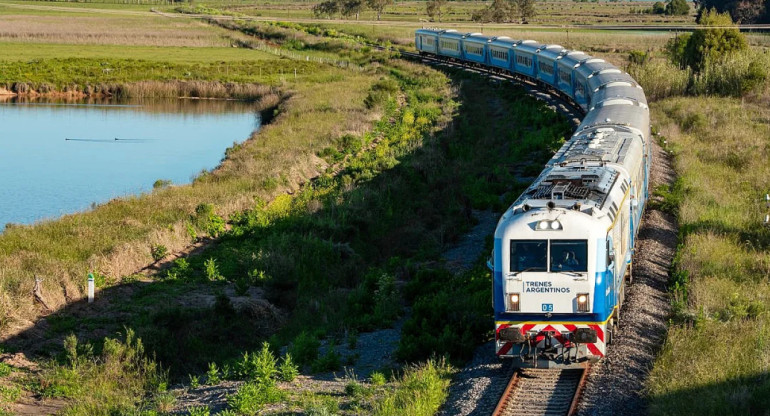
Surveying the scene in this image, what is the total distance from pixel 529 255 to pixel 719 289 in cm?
562

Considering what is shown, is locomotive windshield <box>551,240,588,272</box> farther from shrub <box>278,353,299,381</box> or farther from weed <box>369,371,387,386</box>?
shrub <box>278,353,299,381</box>

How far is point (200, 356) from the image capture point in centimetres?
1834

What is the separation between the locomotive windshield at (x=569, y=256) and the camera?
14.3m

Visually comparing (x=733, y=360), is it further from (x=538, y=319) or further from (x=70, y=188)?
(x=70, y=188)

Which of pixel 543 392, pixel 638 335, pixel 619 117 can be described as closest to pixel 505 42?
pixel 619 117

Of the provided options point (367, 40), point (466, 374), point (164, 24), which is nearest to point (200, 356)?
point (466, 374)

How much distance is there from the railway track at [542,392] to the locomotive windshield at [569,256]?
1.77 metres

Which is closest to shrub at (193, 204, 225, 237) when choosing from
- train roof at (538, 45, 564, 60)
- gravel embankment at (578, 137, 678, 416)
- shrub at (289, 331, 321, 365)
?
shrub at (289, 331, 321, 365)

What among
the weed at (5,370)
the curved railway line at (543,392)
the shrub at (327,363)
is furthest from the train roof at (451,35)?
the curved railway line at (543,392)

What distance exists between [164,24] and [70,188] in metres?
94.8

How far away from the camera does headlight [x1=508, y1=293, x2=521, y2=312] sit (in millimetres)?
14477

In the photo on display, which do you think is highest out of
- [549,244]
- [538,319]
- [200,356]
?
[549,244]

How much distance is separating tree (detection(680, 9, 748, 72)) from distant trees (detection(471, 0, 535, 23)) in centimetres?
8156

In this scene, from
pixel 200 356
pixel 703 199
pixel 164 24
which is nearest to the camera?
pixel 200 356
